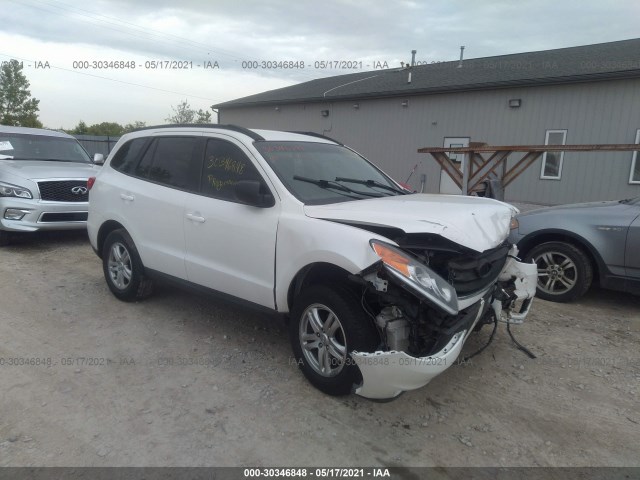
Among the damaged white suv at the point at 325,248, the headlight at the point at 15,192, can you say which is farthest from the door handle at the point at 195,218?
the headlight at the point at 15,192

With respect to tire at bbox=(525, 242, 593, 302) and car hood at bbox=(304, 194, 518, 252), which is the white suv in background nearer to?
car hood at bbox=(304, 194, 518, 252)

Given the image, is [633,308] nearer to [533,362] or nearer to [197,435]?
[533,362]

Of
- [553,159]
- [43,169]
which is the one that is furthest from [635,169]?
[43,169]

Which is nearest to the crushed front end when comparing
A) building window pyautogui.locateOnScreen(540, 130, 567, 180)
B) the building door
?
building window pyautogui.locateOnScreen(540, 130, 567, 180)

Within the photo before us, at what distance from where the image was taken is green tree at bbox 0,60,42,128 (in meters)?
45.0

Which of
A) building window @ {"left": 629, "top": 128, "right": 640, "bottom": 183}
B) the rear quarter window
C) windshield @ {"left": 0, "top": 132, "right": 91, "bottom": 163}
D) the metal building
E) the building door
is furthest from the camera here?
the building door

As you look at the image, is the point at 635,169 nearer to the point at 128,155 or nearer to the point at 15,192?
the point at 128,155

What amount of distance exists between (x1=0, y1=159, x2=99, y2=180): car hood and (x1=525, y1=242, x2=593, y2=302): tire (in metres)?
7.00

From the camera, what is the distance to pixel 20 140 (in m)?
8.30

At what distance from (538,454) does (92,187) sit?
4983 mm

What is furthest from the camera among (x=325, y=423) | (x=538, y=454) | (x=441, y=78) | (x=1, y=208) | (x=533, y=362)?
(x=441, y=78)

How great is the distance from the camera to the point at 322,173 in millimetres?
3895

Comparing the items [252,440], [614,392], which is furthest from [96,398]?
[614,392]

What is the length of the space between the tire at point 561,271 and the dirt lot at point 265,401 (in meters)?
0.46
